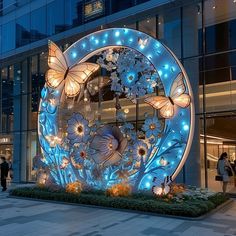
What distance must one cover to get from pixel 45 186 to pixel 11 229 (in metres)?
6.52

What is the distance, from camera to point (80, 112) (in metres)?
17.2

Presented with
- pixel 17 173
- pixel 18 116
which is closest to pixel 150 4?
pixel 18 116

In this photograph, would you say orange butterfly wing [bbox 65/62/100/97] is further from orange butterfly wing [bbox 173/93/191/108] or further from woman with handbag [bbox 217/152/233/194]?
woman with handbag [bbox 217/152/233/194]

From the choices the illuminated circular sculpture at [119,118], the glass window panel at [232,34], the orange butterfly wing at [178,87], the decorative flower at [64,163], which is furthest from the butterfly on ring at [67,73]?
the glass window panel at [232,34]

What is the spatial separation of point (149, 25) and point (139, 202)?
10.9 m

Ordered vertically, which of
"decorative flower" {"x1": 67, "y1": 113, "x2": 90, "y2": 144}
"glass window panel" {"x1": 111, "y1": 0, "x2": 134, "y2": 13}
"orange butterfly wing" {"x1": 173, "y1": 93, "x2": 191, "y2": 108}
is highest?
"glass window panel" {"x1": 111, "y1": 0, "x2": 134, "y2": 13}

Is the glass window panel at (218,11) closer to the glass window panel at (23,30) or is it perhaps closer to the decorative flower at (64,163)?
the decorative flower at (64,163)

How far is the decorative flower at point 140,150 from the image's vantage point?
14.6 metres

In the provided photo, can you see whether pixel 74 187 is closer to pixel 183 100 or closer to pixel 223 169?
pixel 183 100

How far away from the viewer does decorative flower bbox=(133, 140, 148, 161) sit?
1455 centimetres

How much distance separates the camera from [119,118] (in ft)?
52.2

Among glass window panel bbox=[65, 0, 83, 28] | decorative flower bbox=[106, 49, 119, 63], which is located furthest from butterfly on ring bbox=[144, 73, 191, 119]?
glass window panel bbox=[65, 0, 83, 28]

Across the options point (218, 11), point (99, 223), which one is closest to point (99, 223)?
point (99, 223)

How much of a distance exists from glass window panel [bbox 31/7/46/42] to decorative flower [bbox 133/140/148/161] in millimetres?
13042
